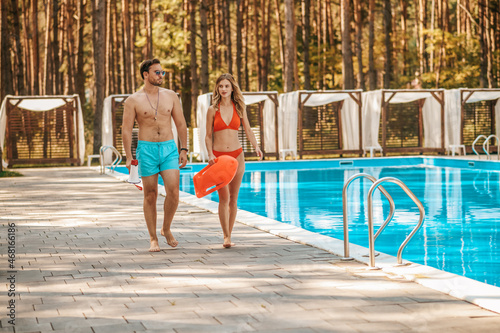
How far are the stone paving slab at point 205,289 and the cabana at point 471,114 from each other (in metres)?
16.9

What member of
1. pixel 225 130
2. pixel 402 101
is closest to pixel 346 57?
pixel 402 101

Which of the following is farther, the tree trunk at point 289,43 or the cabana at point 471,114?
the tree trunk at point 289,43

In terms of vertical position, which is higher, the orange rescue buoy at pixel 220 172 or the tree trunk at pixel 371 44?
the tree trunk at pixel 371 44

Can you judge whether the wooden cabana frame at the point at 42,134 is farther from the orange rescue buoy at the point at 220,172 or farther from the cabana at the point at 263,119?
the orange rescue buoy at the point at 220,172

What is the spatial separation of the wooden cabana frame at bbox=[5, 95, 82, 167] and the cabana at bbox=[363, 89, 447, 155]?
9.80 metres

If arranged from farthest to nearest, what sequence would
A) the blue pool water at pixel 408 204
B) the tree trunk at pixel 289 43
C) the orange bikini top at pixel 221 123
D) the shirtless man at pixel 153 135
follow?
1. the tree trunk at pixel 289 43
2. the blue pool water at pixel 408 204
3. the orange bikini top at pixel 221 123
4. the shirtless man at pixel 153 135

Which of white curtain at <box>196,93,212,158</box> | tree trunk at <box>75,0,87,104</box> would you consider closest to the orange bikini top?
white curtain at <box>196,93,212,158</box>

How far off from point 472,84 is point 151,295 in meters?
32.8

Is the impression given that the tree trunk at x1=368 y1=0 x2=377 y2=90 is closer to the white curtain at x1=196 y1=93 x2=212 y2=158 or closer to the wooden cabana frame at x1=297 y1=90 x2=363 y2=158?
the wooden cabana frame at x1=297 y1=90 x2=363 y2=158

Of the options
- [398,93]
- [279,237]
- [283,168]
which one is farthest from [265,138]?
[279,237]

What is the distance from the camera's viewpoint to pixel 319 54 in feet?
137

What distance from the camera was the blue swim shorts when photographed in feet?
21.3

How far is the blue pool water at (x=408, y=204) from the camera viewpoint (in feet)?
24.6

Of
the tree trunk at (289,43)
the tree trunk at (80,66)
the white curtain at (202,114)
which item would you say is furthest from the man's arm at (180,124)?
the tree trunk at (80,66)
